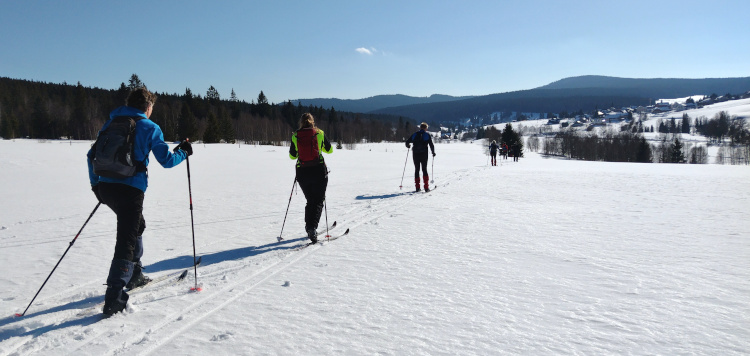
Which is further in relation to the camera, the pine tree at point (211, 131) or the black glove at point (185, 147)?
the pine tree at point (211, 131)

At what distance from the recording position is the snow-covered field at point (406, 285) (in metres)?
2.76

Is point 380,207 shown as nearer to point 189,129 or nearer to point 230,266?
point 230,266

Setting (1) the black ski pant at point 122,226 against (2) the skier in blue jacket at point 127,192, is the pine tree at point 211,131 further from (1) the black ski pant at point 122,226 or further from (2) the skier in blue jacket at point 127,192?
(1) the black ski pant at point 122,226

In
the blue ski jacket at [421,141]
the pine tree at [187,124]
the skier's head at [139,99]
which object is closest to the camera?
the skier's head at [139,99]

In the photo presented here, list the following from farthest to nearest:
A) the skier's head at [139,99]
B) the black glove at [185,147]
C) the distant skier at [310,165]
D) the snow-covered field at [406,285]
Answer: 1. the distant skier at [310,165]
2. the black glove at [185,147]
3. the skier's head at [139,99]
4. the snow-covered field at [406,285]

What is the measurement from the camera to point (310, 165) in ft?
19.4

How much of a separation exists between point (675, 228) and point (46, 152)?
36040mm

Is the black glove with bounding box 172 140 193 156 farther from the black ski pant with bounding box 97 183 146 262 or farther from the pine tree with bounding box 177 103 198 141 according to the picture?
the pine tree with bounding box 177 103 198 141

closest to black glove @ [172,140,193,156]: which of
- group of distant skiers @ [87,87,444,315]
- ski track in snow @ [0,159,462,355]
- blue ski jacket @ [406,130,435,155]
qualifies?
group of distant skiers @ [87,87,444,315]

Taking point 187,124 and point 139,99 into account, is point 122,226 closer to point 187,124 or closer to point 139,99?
point 139,99

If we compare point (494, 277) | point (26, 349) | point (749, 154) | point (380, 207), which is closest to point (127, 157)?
point (26, 349)

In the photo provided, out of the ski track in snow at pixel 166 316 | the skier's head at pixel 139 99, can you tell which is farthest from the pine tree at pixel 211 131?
the skier's head at pixel 139 99

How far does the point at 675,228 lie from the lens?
6.41 meters

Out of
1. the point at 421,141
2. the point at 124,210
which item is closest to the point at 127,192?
the point at 124,210
